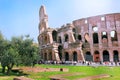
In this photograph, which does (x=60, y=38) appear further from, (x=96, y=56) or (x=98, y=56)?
(x=98, y=56)

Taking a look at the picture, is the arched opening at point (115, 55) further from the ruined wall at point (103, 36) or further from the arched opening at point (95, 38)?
the arched opening at point (95, 38)

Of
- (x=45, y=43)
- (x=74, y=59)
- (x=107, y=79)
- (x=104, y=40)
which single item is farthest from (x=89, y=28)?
(x=107, y=79)

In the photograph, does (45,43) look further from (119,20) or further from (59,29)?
(119,20)

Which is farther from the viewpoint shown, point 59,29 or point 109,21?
point 59,29

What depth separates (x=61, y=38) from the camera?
177 ft

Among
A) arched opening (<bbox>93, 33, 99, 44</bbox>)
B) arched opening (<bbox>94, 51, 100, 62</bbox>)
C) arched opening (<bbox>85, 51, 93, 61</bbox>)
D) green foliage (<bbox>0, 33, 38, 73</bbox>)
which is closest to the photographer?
green foliage (<bbox>0, 33, 38, 73</bbox>)

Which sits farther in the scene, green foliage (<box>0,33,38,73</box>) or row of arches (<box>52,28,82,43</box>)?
row of arches (<box>52,28,82,43</box>)

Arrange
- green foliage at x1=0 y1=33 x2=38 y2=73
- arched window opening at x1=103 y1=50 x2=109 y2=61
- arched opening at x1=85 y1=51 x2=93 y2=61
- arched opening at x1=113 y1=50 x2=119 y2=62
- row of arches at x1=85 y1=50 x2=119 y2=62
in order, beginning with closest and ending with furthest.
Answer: green foliage at x1=0 y1=33 x2=38 y2=73 → arched opening at x1=113 y1=50 x2=119 y2=62 → row of arches at x1=85 y1=50 x2=119 y2=62 → arched window opening at x1=103 y1=50 x2=109 y2=61 → arched opening at x1=85 y1=51 x2=93 y2=61

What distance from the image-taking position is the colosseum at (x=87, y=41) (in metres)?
47.8

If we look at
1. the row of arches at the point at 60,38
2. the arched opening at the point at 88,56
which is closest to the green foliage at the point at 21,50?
the arched opening at the point at 88,56

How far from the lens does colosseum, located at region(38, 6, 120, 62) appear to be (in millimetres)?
47844

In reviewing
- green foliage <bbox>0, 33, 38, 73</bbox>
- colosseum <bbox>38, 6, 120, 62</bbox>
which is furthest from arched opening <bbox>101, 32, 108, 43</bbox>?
green foliage <bbox>0, 33, 38, 73</bbox>

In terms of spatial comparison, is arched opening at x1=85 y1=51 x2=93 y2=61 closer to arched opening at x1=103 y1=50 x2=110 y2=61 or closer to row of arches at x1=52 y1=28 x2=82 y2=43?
arched opening at x1=103 y1=50 x2=110 y2=61

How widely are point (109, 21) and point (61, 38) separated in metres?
12.4
